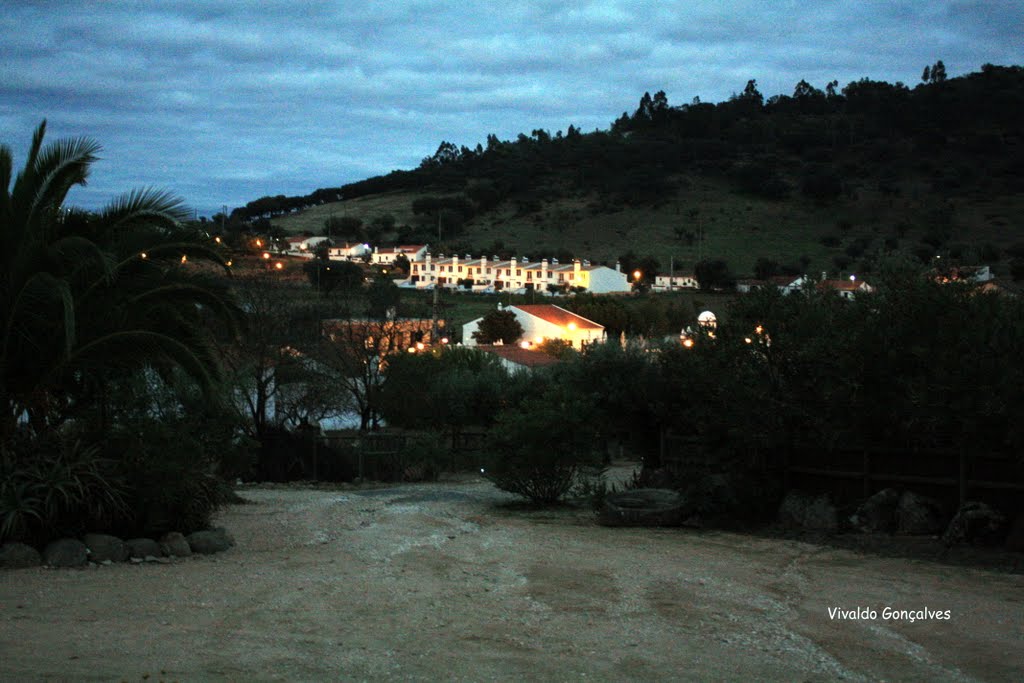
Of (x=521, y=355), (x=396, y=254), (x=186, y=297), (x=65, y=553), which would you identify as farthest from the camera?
(x=396, y=254)

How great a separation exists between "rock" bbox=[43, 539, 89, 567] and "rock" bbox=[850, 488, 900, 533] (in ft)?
36.2

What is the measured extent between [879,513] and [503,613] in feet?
25.4

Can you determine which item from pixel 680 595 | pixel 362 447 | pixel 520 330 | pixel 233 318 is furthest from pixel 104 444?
pixel 520 330

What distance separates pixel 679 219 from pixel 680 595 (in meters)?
101

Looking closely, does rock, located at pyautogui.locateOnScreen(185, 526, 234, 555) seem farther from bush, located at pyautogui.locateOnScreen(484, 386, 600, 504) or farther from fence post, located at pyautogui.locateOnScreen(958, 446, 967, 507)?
fence post, located at pyautogui.locateOnScreen(958, 446, 967, 507)

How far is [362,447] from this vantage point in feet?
96.8

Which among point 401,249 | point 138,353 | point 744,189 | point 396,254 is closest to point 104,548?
point 138,353

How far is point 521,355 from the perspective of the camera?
54.8m

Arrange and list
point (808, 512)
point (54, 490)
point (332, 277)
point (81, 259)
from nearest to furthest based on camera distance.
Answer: point (54, 490), point (81, 259), point (808, 512), point (332, 277)

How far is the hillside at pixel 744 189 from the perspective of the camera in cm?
9294

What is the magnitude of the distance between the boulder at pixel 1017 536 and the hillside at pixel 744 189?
60712 millimetres

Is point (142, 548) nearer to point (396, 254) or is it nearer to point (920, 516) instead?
point (920, 516)

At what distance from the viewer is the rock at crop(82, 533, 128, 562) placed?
12453 mm

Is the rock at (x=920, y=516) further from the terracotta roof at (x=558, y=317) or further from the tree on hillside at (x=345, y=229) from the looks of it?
the tree on hillside at (x=345, y=229)
